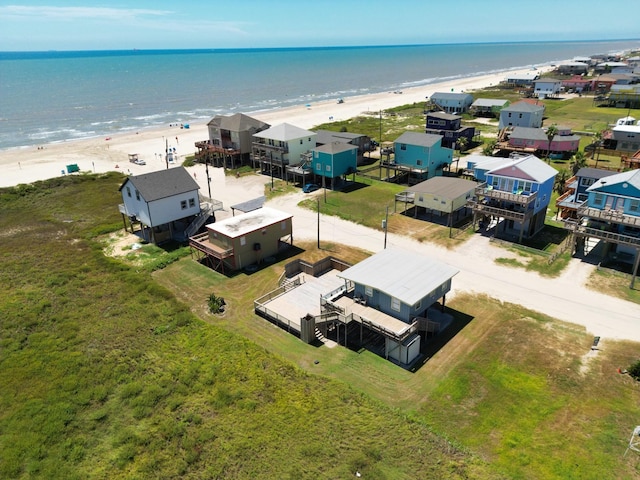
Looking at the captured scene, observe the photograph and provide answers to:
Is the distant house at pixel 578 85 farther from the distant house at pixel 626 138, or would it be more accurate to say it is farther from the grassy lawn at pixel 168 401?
the grassy lawn at pixel 168 401

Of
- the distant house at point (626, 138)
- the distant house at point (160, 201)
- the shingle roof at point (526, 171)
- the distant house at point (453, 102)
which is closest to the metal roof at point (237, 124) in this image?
the distant house at point (160, 201)

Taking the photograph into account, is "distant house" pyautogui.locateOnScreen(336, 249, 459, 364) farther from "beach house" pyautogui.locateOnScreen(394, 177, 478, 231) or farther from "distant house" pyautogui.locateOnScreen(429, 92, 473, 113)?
"distant house" pyautogui.locateOnScreen(429, 92, 473, 113)

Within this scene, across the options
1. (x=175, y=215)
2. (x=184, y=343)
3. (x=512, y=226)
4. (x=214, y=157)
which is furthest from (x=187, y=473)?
(x=214, y=157)

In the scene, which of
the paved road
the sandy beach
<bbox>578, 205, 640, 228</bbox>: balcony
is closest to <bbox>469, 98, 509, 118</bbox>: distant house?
the sandy beach

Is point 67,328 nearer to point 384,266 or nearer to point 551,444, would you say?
point 384,266

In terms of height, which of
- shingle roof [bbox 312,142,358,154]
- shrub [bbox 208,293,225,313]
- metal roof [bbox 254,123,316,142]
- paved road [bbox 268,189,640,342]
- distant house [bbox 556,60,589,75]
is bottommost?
paved road [bbox 268,189,640,342]
